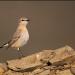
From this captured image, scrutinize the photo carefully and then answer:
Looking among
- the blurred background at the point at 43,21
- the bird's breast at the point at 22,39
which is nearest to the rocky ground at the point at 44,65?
the bird's breast at the point at 22,39

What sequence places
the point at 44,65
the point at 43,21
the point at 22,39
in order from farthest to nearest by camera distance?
the point at 43,21 → the point at 22,39 → the point at 44,65

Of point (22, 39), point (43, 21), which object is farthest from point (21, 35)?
point (43, 21)

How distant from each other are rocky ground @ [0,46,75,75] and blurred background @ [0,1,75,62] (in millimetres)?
515

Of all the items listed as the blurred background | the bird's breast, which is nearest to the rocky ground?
the bird's breast

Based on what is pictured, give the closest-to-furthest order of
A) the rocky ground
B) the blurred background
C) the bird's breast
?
the rocky ground
the bird's breast
the blurred background

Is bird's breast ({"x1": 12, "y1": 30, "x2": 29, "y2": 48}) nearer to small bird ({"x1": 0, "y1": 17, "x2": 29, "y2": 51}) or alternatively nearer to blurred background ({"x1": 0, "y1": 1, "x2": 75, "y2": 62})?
small bird ({"x1": 0, "y1": 17, "x2": 29, "y2": 51})

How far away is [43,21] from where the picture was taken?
3.14m

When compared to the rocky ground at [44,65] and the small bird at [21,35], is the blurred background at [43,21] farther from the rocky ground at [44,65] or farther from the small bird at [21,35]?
the rocky ground at [44,65]

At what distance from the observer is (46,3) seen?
3.16 meters

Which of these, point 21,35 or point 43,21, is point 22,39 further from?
point 43,21

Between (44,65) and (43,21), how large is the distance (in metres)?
0.68

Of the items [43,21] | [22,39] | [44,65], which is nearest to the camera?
[44,65]

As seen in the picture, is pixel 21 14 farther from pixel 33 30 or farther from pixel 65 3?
pixel 65 3

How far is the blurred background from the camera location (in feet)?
10.2
